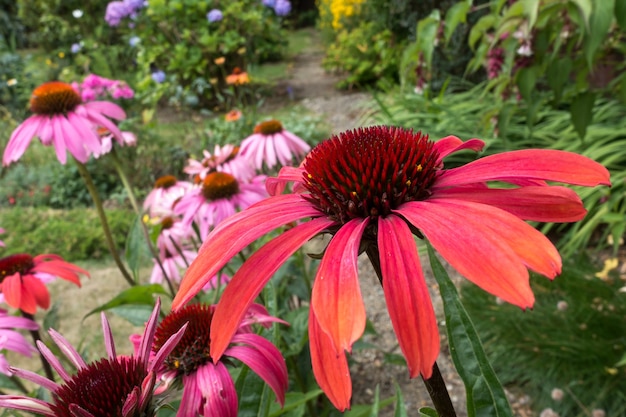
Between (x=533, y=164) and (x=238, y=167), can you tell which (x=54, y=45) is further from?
(x=533, y=164)

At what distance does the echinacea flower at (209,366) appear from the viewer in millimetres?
534

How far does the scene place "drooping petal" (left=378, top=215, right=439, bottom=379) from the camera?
0.31 m

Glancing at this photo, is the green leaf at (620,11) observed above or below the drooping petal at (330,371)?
above

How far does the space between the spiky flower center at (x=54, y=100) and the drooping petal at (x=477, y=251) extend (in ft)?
3.54

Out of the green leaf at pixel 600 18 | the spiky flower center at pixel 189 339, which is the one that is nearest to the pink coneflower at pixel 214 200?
the spiky flower center at pixel 189 339

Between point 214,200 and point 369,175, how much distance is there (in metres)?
0.79

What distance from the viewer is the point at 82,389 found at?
0.45 meters

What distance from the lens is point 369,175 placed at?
0.48 metres

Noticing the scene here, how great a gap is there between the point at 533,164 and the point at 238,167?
105cm

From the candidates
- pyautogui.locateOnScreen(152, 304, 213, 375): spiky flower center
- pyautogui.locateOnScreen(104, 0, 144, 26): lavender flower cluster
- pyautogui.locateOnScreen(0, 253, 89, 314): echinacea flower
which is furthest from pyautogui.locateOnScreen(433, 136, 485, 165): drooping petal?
pyautogui.locateOnScreen(104, 0, 144, 26): lavender flower cluster

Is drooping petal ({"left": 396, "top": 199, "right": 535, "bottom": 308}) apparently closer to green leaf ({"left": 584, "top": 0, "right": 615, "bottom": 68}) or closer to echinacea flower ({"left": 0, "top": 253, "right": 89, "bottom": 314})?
green leaf ({"left": 584, "top": 0, "right": 615, "bottom": 68})

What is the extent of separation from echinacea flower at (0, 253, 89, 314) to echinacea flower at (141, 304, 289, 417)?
0.37m

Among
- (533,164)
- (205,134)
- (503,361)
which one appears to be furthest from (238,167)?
(205,134)

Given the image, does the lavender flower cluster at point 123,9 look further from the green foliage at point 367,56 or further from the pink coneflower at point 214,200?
the pink coneflower at point 214,200
